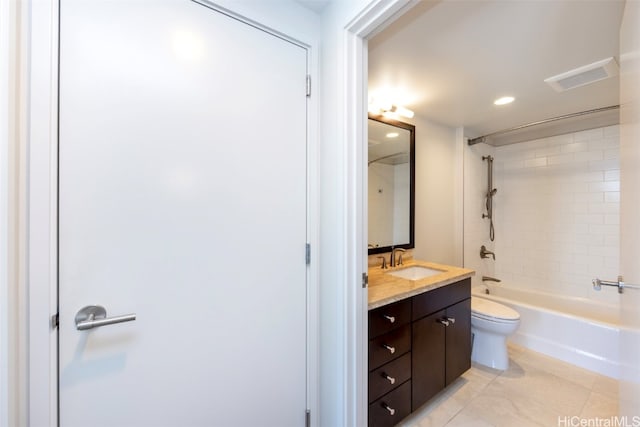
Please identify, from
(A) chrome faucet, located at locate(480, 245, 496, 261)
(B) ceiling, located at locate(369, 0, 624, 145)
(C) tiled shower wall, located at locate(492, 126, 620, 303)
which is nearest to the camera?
(B) ceiling, located at locate(369, 0, 624, 145)

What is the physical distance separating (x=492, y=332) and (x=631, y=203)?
1.62 meters

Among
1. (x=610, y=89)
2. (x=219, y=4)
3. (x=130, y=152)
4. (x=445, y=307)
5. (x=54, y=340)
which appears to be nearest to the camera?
(x=54, y=340)

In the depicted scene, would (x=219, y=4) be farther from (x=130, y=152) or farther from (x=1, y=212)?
(x=1, y=212)

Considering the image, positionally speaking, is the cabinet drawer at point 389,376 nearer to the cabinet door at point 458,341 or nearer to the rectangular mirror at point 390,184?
the cabinet door at point 458,341

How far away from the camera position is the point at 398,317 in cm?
143

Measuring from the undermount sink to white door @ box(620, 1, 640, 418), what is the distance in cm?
107

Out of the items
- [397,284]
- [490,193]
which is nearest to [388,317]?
[397,284]

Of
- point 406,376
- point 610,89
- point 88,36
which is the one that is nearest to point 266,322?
point 406,376

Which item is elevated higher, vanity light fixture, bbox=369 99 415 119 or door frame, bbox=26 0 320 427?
vanity light fixture, bbox=369 99 415 119

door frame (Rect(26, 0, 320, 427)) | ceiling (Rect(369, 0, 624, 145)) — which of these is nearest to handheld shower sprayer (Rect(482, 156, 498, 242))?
ceiling (Rect(369, 0, 624, 145))

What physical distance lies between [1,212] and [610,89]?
11.1 feet

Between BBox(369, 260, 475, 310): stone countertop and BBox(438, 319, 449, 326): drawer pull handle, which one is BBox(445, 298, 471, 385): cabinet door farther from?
BBox(369, 260, 475, 310): stone countertop

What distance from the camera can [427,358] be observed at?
1631 mm

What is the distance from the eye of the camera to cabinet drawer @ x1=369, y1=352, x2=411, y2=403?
1329 millimetres
